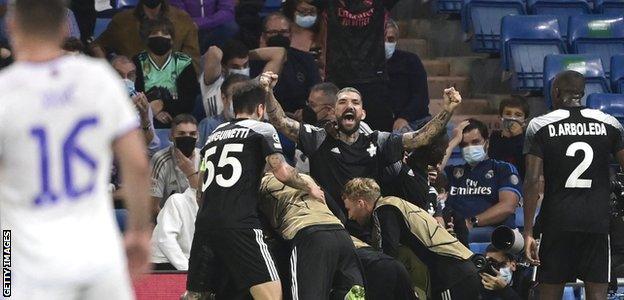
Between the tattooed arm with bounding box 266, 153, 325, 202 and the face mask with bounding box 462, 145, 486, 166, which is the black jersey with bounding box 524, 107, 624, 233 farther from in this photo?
the face mask with bounding box 462, 145, 486, 166

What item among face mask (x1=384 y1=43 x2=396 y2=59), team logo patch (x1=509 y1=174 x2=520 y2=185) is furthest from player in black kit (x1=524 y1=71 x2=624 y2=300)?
face mask (x1=384 y1=43 x2=396 y2=59)

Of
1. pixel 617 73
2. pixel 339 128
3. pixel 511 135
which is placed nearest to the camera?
Answer: pixel 339 128

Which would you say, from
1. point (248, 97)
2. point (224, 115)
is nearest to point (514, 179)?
point (224, 115)

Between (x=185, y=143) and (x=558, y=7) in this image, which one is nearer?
(x=185, y=143)

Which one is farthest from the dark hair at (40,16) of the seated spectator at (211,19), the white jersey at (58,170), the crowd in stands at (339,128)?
the seated spectator at (211,19)

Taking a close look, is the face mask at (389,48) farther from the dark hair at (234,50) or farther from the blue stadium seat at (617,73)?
the blue stadium seat at (617,73)

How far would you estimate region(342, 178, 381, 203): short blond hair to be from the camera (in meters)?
8.83

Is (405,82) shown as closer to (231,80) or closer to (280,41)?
(280,41)

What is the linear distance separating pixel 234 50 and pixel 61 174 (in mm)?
7204

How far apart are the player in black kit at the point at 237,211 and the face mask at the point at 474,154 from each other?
3311mm

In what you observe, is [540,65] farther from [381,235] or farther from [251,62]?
[381,235]

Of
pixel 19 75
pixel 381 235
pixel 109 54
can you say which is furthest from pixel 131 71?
pixel 19 75

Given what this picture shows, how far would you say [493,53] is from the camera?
13641 mm

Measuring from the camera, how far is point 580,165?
873 cm
